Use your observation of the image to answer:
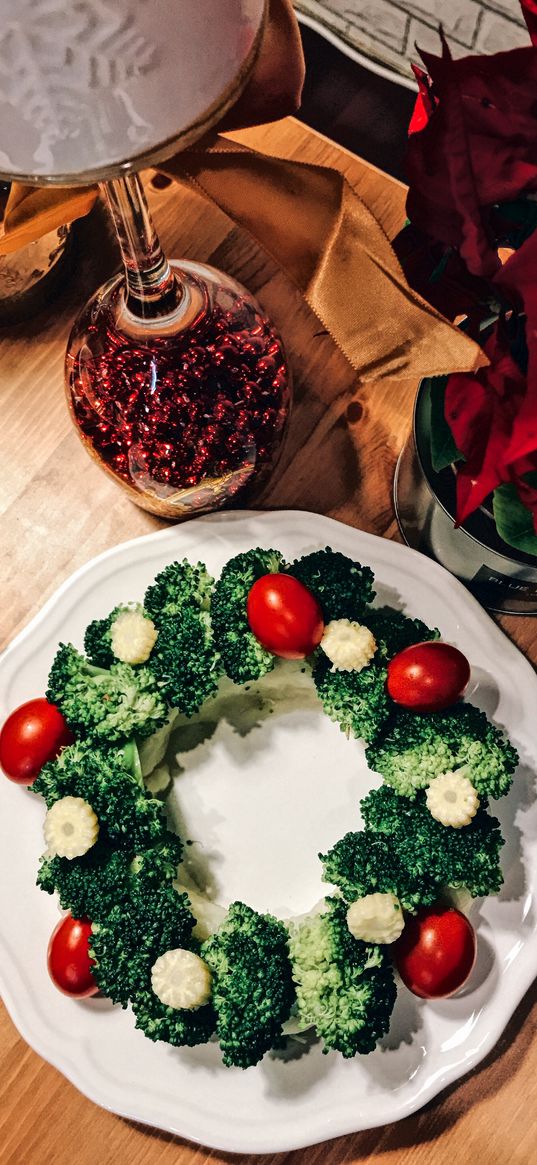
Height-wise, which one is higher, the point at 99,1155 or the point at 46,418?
the point at 46,418

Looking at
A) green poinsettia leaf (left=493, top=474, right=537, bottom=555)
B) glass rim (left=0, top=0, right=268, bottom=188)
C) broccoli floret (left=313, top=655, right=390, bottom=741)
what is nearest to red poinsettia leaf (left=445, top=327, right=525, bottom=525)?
green poinsettia leaf (left=493, top=474, right=537, bottom=555)

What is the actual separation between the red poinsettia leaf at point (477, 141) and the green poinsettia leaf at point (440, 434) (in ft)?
0.80

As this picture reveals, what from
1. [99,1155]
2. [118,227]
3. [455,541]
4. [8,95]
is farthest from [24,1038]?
[8,95]

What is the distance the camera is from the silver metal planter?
0.90 m

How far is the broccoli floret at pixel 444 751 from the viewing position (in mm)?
947

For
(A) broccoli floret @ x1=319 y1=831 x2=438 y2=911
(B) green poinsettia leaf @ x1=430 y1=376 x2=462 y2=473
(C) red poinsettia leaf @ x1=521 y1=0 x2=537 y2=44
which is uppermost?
(C) red poinsettia leaf @ x1=521 y1=0 x2=537 y2=44

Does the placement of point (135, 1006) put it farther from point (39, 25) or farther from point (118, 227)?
point (39, 25)

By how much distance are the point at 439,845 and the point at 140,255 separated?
23.7 inches

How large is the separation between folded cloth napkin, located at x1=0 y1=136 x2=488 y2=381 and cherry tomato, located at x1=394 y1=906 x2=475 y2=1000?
1.78ft

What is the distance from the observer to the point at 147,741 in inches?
39.8

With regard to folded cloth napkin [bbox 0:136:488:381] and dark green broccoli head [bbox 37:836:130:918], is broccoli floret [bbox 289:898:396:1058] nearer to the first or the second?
dark green broccoli head [bbox 37:836:130:918]

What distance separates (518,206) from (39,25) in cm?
33

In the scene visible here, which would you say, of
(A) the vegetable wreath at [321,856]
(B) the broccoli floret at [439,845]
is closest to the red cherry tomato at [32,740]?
(A) the vegetable wreath at [321,856]

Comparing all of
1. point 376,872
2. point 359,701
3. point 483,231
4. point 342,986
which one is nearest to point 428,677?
point 359,701
